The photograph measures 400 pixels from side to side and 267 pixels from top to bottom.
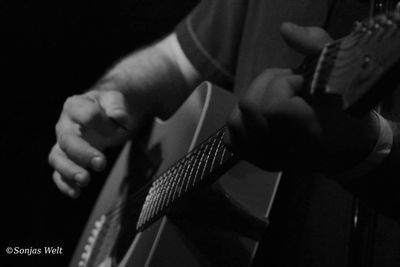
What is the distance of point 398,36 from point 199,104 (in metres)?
0.48

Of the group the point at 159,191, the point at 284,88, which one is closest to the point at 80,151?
the point at 159,191

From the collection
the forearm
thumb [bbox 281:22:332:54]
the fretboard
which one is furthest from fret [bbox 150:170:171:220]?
thumb [bbox 281:22:332:54]

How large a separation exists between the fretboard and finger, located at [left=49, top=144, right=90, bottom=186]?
0.37 feet

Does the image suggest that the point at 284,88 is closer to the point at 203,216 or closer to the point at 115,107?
the point at 203,216

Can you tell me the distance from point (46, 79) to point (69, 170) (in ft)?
0.97

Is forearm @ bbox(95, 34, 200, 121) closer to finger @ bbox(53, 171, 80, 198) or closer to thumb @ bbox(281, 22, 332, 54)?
finger @ bbox(53, 171, 80, 198)

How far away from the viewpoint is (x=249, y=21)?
3.18 ft

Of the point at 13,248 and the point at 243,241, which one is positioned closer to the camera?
the point at 243,241

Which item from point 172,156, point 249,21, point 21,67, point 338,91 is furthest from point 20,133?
point 338,91

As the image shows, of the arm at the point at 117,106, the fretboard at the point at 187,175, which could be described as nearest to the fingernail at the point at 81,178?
the arm at the point at 117,106

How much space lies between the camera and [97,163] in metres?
0.88

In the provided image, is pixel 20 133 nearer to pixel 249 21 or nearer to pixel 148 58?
pixel 148 58

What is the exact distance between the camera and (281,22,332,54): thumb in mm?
541

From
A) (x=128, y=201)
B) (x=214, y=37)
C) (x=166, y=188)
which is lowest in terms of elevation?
(x=128, y=201)
